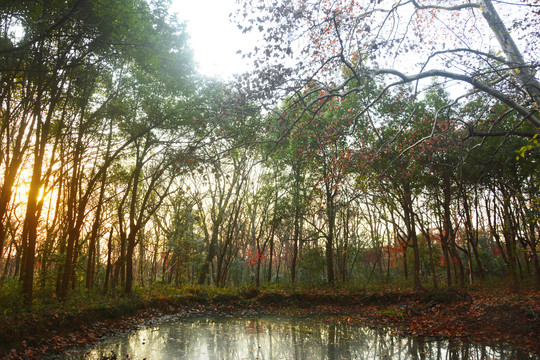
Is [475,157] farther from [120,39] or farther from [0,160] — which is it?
[0,160]

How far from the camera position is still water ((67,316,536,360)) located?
612 centimetres

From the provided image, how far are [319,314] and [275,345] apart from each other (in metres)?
5.27

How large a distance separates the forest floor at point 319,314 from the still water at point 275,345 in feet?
2.16

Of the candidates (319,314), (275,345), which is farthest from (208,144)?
(319,314)

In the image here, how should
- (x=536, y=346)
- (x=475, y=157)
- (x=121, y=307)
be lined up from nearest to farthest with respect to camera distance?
(x=536, y=346) → (x=121, y=307) → (x=475, y=157)

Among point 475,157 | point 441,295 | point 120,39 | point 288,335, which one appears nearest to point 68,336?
point 288,335

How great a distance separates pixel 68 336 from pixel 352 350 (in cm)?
606

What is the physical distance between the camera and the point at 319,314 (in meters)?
11.9

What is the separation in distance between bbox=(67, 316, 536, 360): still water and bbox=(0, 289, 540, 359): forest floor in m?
0.66

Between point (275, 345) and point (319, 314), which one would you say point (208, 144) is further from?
point (319, 314)

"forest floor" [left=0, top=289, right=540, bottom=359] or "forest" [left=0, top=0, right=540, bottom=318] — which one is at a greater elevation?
"forest" [left=0, top=0, right=540, bottom=318]

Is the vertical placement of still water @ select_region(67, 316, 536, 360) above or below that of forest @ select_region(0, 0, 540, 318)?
below

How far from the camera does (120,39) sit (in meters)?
6.98

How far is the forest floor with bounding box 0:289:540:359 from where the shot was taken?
6219mm
